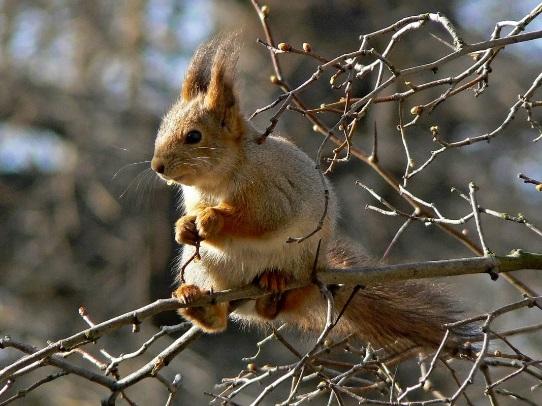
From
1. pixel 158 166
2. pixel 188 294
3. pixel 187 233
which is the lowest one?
pixel 188 294

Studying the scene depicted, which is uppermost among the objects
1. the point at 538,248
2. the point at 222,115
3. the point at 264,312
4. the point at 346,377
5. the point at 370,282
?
the point at 222,115

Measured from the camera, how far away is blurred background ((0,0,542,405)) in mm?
7887

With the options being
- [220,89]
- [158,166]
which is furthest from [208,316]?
[220,89]

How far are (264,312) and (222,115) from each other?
695mm

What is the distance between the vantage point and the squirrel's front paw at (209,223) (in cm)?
301

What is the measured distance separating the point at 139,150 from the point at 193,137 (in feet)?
15.6

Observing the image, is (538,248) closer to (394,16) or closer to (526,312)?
Result: (526,312)

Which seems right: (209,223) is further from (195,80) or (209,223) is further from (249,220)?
(195,80)

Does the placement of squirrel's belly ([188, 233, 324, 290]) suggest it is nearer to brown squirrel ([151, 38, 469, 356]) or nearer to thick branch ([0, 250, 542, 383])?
brown squirrel ([151, 38, 469, 356])

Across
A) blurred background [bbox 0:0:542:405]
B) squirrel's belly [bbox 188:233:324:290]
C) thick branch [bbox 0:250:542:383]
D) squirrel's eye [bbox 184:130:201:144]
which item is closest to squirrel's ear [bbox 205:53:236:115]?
squirrel's eye [bbox 184:130:201:144]

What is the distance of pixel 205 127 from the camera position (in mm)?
3285

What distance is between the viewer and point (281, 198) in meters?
3.21

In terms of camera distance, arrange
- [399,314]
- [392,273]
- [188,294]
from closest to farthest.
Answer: [392,273] < [188,294] < [399,314]

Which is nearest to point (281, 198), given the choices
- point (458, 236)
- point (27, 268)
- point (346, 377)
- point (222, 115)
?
point (222, 115)
